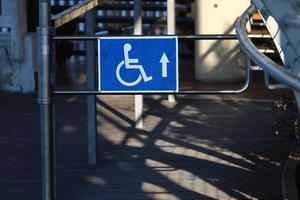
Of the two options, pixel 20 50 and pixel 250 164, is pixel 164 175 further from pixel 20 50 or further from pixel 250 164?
pixel 20 50

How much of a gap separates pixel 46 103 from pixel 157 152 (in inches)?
154

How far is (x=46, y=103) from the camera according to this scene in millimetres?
4402

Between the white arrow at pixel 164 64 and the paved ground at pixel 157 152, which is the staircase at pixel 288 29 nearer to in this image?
the white arrow at pixel 164 64

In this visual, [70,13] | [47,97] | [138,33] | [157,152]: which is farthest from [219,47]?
[47,97]

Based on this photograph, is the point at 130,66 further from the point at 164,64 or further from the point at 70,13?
the point at 70,13

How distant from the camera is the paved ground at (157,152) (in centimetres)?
676

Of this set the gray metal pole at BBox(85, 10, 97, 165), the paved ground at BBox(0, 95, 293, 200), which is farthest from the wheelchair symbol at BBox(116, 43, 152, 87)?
the gray metal pole at BBox(85, 10, 97, 165)

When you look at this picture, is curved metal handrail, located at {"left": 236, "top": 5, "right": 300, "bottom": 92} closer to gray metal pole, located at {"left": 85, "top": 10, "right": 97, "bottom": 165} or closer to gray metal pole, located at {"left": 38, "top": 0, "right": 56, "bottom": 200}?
gray metal pole, located at {"left": 38, "top": 0, "right": 56, "bottom": 200}

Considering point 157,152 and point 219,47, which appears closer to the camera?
point 157,152

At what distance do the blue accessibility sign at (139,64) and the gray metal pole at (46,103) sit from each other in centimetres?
35

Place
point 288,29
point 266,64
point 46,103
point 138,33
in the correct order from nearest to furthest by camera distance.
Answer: point 266,64, point 46,103, point 288,29, point 138,33

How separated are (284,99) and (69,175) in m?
2.29

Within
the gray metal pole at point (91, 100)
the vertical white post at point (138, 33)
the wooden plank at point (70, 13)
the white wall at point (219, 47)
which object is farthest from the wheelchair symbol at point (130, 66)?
the white wall at point (219, 47)

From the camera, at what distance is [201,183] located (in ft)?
22.8
